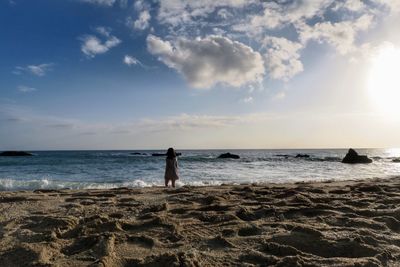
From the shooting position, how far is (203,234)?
4488 millimetres

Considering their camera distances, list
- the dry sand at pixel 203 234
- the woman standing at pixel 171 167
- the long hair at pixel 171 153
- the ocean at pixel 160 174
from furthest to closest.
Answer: the ocean at pixel 160 174
the long hair at pixel 171 153
the woman standing at pixel 171 167
the dry sand at pixel 203 234

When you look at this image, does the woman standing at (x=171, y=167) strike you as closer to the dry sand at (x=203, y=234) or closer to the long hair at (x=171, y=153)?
the long hair at (x=171, y=153)

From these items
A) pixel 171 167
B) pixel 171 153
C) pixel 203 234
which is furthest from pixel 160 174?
pixel 203 234

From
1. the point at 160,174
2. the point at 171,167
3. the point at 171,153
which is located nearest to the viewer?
the point at 171,167

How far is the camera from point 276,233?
14.5ft

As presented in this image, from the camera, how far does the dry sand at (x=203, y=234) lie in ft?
11.7

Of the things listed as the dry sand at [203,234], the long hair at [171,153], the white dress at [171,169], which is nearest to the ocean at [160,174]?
the white dress at [171,169]

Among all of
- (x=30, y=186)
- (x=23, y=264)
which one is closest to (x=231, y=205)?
(x=23, y=264)

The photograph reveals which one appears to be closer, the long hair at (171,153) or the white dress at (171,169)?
the white dress at (171,169)

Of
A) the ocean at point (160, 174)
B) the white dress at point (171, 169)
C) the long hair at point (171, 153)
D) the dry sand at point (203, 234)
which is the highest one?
the long hair at point (171, 153)

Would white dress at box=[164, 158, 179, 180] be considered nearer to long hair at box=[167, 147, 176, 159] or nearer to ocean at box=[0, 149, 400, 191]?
long hair at box=[167, 147, 176, 159]

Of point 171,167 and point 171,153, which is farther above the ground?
point 171,153

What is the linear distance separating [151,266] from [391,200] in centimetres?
546

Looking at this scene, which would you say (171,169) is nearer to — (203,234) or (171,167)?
(171,167)
